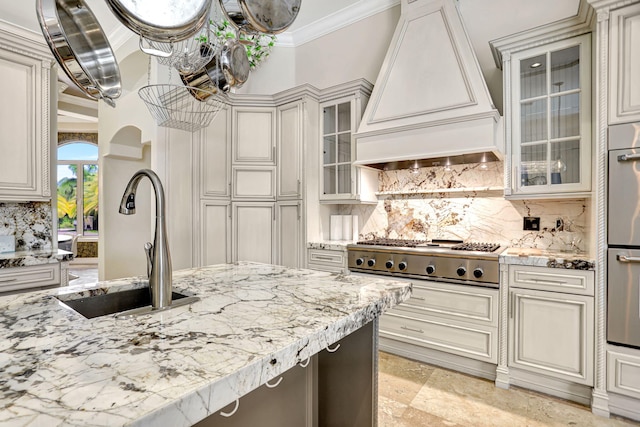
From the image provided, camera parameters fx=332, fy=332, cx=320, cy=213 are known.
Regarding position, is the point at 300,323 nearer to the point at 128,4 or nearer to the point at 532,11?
the point at 128,4

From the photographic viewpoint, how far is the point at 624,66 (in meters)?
1.97

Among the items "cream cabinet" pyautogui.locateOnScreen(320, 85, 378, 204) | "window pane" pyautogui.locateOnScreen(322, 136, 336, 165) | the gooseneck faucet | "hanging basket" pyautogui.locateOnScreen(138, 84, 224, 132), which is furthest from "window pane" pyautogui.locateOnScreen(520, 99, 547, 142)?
the gooseneck faucet

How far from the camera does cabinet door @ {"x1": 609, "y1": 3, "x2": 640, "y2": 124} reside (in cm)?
194

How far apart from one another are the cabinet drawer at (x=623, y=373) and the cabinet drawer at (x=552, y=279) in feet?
1.23

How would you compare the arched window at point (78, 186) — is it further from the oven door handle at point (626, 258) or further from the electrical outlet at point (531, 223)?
the oven door handle at point (626, 258)

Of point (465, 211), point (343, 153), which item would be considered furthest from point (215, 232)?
point (465, 211)

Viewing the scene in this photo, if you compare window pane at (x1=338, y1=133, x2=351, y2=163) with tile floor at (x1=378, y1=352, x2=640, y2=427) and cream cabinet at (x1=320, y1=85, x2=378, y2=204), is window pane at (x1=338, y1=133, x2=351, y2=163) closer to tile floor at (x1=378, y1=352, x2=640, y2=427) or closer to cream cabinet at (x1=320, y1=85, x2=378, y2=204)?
cream cabinet at (x1=320, y1=85, x2=378, y2=204)

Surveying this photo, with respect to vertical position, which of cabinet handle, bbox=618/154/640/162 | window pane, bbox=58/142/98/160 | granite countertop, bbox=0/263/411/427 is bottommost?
granite countertop, bbox=0/263/411/427

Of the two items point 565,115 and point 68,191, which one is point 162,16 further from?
point 68,191

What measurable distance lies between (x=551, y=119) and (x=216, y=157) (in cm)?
295

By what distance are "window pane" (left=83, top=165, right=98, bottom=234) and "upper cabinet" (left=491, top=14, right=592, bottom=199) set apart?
8.44m

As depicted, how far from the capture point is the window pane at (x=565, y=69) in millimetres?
2291

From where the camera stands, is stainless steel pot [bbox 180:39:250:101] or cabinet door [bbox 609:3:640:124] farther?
cabinet door [bbox 609:3:640:124]

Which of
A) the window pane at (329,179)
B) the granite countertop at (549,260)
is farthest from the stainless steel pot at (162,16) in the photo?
the window pane at (329,179)
